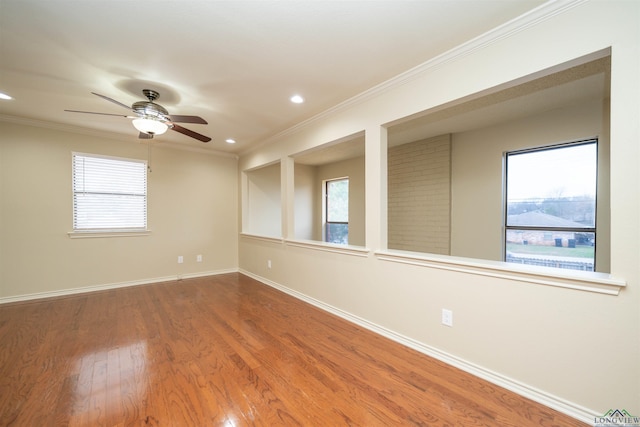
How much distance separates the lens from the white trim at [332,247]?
9.50 feet

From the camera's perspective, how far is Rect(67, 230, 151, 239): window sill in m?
4.01

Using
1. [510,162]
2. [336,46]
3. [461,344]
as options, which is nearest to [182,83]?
[336,46]

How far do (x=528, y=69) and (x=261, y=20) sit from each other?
6.04 feet

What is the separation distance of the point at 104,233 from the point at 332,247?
12.6 feet

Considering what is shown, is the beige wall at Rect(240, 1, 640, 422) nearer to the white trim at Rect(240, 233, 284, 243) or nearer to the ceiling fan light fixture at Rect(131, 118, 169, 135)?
the white trim at Rect(240, 233, 284, 243)

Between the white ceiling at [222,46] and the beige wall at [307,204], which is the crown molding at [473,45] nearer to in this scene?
the white ceiling at [222,46]

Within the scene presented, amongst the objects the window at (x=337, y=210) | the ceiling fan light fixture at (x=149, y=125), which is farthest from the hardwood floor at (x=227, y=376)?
the window at (x=337, y=210)

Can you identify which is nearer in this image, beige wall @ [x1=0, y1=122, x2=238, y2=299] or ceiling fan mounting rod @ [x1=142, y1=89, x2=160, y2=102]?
ceiling fan mounting rod @ [x1=142, y1=89, x2=160, y2=102]

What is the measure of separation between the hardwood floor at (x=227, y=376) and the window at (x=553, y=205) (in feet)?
7.76

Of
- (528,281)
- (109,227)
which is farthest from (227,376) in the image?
(109,227)

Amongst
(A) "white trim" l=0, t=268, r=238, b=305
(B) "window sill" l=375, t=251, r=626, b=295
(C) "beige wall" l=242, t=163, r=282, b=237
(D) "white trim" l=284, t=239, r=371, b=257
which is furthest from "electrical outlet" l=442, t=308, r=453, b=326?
(A) "white trim" l=0, t=268, r=238, b=305

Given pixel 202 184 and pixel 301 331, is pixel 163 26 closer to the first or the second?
pixel 301 331

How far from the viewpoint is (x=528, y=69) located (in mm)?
1735

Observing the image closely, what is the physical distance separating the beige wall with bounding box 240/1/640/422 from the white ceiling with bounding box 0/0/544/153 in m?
0.25
